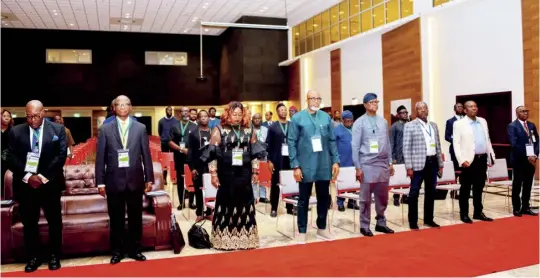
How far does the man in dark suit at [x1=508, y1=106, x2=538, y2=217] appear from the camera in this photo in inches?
235

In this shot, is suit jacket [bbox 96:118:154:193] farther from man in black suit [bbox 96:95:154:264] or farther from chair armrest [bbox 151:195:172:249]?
chair armrest [bbox 151:195:172:249]

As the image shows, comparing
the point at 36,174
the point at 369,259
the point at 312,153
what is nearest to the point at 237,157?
the point at 312,153

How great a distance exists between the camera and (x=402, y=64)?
12.5 meters

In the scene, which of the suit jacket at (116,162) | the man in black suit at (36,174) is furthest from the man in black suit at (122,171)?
the man in black suit at (36,174)

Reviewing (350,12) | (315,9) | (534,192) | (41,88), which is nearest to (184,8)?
(315,9)

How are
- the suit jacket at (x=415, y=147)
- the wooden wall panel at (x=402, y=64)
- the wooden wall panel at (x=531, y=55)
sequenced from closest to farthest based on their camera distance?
1. the suit jacket at (x=415, y=147)
2. the wooden wall panel at (x=531, y=55)
3. the wooden wall panel at (x=402, y=64)

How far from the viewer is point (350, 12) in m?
15.0

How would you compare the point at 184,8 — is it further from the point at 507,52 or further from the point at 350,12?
the point at 507,52

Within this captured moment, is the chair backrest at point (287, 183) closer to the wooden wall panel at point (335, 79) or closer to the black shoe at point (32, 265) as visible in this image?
the black shoe at point (32, 265)

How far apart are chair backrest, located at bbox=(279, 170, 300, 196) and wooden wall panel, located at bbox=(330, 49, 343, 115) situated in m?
10.6

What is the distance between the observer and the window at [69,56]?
20.3 metres

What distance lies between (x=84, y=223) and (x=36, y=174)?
0.71 metres

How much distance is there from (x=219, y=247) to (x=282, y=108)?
244 cm

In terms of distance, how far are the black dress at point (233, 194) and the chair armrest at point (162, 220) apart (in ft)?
1.57
